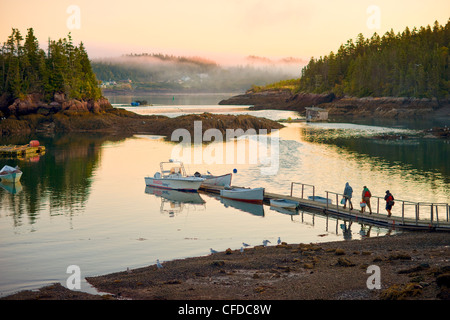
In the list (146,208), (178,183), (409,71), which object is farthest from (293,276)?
(409,71)

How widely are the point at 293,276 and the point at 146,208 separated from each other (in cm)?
2218

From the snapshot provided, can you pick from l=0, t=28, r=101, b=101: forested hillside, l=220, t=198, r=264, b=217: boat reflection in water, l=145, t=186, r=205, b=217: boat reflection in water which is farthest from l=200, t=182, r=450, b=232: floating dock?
l=0, t=28, r=101, b=101: forested hillside

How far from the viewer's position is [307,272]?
21.8 m

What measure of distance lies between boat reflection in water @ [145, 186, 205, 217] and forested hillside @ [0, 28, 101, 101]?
79040 mm

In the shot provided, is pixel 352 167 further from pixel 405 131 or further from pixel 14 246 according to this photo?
pixel 405 131

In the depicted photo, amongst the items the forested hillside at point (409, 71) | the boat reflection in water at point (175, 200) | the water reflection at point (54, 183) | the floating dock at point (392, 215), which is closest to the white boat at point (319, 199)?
the floating dock at point (392, 215)

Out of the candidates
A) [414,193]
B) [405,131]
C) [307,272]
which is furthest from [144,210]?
[405,131]

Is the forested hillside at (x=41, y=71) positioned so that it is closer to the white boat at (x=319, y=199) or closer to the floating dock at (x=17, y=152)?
the floating dock at (x=17, y=152)

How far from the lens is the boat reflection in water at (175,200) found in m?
41.5

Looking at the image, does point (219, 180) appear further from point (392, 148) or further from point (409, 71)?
point (409, 71)

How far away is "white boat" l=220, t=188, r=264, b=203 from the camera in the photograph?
41812 mm

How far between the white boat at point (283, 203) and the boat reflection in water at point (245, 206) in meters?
1.08
